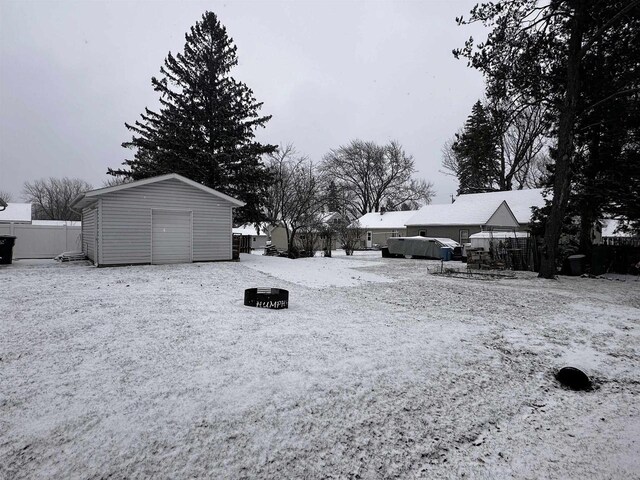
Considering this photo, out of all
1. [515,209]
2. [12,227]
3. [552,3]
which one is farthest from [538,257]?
[12,227]

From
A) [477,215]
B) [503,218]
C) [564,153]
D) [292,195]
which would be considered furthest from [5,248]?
[503,218]

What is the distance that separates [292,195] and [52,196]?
166 feet

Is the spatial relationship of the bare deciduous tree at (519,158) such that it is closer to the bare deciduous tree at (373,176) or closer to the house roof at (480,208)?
the house roof at (480,208)

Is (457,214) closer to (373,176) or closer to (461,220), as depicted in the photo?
(461,220)

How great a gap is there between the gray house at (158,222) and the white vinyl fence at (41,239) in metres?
4.69

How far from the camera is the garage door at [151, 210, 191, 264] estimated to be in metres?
13.3

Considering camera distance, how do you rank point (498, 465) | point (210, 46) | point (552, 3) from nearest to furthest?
1. point (498, 465)
2. point (552, 3)
3. point (210, 46)

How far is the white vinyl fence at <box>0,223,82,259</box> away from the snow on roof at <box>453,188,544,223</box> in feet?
92.9

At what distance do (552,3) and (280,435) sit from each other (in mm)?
15569

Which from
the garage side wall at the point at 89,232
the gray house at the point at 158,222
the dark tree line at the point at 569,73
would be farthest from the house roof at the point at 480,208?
the garage side wall at the point at 89,232

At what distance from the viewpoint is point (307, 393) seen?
3049 millimetres

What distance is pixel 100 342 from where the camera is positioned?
413cm

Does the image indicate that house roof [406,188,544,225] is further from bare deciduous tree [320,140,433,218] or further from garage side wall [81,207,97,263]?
garage side wall [81,207,97,263]

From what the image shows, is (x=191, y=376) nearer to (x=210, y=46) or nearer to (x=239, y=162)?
(x=239, y=162)
